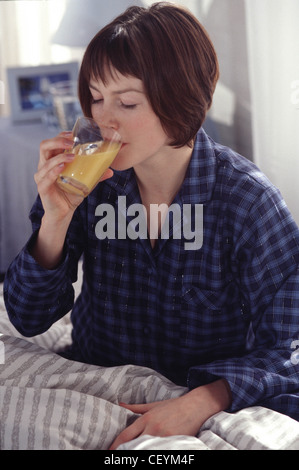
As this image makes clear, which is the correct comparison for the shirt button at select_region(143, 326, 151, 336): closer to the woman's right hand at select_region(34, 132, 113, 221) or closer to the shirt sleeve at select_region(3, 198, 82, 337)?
the shirt sleeve at select_region(3, 198, 82, 337)

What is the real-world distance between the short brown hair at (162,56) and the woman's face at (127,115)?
0.01 meters

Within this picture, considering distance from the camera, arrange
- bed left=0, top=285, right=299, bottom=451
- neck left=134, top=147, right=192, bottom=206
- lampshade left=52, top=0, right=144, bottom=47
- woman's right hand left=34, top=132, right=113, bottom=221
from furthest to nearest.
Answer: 1. lampshade left=52, top=0, right=144, bottom=47
2. neck left=134, top=147, right=192, bottom=206
3. woman's right hand left=34, top=132, right=113, bottom=221
4. bed left=0, top=285, right=299, bottom=451

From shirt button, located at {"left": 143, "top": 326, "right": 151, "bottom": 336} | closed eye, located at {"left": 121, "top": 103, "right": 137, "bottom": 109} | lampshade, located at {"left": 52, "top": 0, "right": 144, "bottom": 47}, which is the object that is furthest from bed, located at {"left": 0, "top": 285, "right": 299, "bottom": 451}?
lampshade, located at {"left": 52, "top": 0, "right": 144, "bottom": 47}

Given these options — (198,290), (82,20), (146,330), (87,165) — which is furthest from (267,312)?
(82,20)

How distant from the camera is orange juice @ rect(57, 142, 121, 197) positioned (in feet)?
3.16

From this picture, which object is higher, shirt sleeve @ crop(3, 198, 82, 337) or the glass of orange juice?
the glass of orange juice

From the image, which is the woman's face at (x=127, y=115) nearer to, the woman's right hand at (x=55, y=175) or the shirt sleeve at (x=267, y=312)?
the woman's right hand at (x=55, y=175)

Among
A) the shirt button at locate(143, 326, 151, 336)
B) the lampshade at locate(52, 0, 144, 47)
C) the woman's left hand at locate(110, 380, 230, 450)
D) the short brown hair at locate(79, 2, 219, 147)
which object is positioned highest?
the lampshade at locate(52, 0, 144, 47)

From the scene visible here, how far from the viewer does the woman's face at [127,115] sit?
100 centimetres

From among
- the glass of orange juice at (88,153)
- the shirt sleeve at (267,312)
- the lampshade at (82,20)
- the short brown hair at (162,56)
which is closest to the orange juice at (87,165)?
the glass of orange juice at (88,153)

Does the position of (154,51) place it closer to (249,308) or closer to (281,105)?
(249,308)

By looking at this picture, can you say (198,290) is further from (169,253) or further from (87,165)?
(87,165)

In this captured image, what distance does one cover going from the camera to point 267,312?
1014 mm

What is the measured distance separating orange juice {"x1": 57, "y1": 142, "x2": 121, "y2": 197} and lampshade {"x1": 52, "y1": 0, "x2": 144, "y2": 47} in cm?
152
